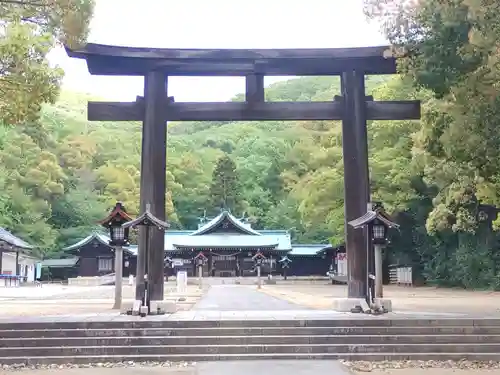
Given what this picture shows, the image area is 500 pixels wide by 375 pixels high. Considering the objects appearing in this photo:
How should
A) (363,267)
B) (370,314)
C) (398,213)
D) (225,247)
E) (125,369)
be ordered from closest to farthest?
(125,369) → (370,314) → (363,267) → (398,213) → (225,247)

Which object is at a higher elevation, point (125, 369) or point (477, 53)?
point (477, 53)

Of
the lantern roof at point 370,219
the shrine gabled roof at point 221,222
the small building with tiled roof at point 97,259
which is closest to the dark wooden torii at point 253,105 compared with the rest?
the lantern roof at point 370,219

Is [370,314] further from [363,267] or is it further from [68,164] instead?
[68,164]

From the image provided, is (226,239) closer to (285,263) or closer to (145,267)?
(285,263)

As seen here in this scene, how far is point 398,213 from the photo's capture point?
36.4m

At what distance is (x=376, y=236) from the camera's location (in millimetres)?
12352

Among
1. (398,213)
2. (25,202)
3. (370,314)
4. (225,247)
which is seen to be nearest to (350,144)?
(370,314)

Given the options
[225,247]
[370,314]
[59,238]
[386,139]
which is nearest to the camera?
[370,314]

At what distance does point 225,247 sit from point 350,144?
1379 inches

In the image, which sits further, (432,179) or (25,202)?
(25,202)

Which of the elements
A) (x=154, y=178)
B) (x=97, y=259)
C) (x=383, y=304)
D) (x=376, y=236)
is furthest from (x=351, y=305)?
(x=97, y=259)

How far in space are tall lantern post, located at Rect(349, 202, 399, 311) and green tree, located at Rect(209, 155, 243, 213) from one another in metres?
52.4

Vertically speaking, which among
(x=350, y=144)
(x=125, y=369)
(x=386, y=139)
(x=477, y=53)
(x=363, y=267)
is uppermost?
(x=386, y=139)

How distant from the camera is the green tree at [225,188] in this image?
6469 cm
